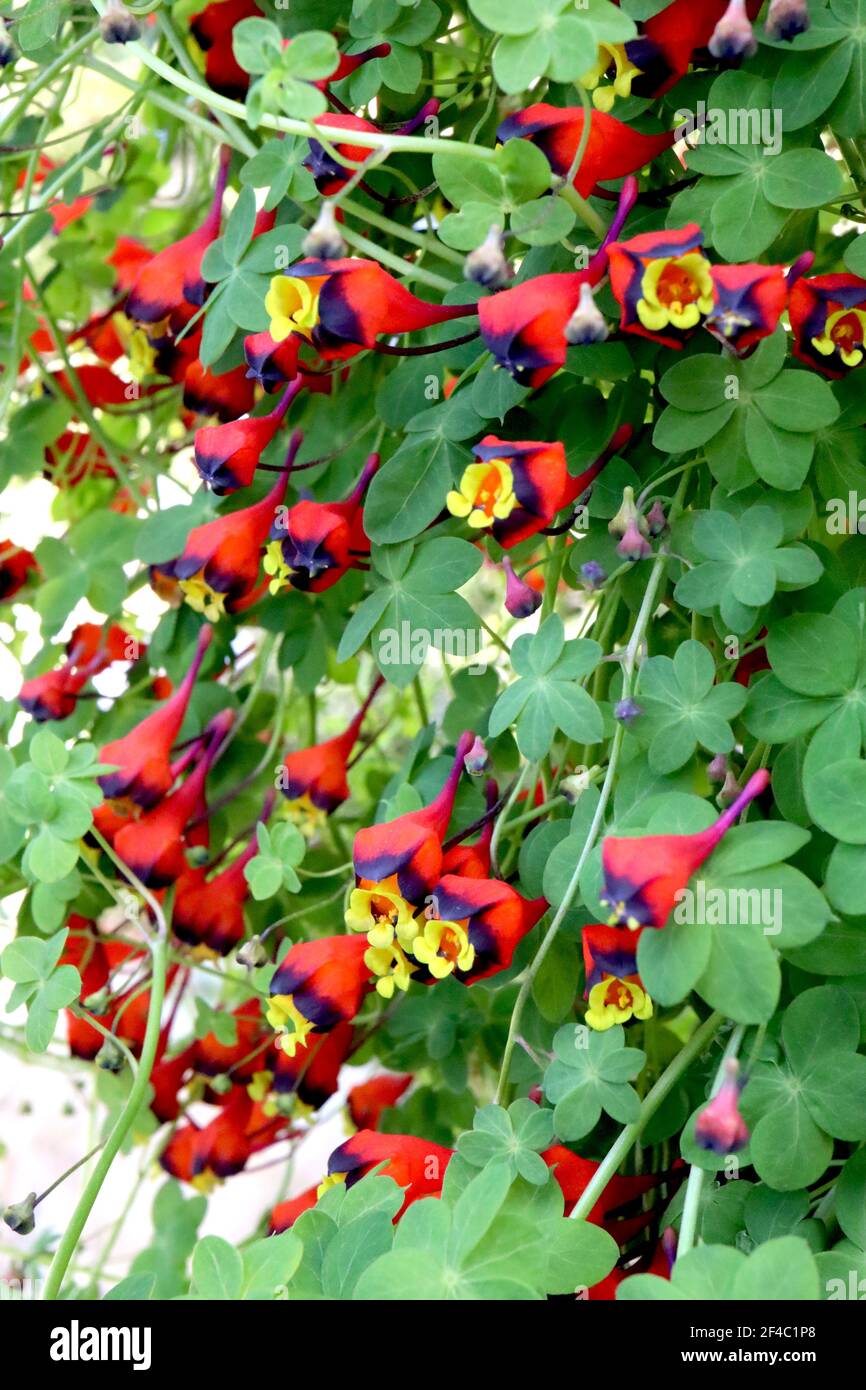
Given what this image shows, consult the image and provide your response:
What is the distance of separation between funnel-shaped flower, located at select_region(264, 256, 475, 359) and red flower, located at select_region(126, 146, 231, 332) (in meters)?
0.18

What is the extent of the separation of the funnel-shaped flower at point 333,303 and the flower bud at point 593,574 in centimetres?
15

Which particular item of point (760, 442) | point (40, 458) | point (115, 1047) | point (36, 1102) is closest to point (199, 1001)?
point (115, 1047)

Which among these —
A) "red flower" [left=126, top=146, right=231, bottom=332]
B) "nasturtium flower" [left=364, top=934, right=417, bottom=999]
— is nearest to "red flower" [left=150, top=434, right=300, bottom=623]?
"red flower" [left=126, top=146, right=231, bottom=332]

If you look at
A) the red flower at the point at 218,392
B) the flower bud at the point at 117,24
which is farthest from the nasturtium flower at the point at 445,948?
the flower bud at the point at 117,24

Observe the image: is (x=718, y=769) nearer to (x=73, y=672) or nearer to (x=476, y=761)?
(x=476, y=761)

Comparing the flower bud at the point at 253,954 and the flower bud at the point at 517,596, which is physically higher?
the flower bud at the point at 517,596

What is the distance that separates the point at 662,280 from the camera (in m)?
0.60

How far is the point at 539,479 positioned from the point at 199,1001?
18.3 inches

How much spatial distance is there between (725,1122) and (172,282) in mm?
572

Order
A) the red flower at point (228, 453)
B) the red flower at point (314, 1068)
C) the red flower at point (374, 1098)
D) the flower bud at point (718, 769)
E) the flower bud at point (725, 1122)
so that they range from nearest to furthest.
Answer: the flower bud at point (725, 1122) < the flower bud at point (718, 769) < the red flower at point (228, 453) < the red flower at point (314, 1068) < the red flower at point (374, 1098)

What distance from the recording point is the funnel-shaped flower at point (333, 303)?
2.14 feet

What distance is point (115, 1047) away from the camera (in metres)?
0.85

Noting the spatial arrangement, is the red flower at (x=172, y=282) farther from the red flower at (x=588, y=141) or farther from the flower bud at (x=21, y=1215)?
the flower bud at (x=21, y=1215)
